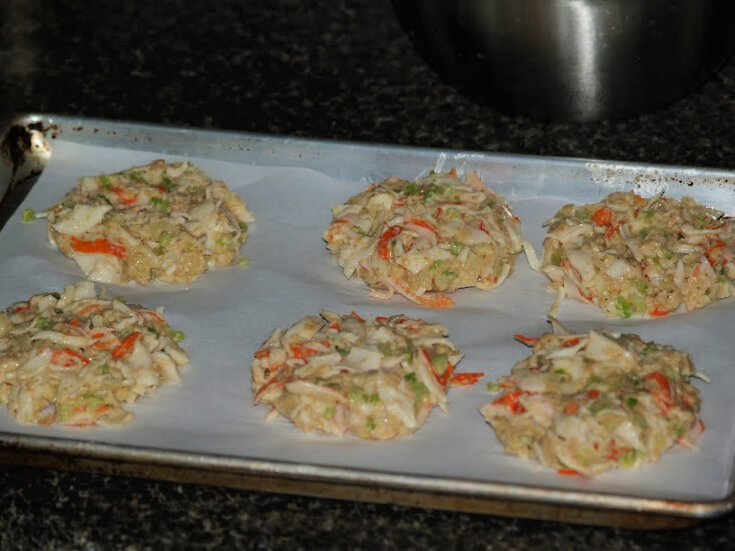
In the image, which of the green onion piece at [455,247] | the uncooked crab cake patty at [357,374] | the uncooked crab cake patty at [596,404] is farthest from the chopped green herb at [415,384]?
the green onion piece at [455,247]

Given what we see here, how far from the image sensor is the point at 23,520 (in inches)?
102

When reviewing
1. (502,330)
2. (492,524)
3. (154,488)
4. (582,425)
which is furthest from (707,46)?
(154,488)

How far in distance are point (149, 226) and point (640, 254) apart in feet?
4.37

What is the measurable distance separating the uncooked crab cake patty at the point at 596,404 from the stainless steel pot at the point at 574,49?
878 millimetres

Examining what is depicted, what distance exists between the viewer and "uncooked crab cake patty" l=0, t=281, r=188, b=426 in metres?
2.79

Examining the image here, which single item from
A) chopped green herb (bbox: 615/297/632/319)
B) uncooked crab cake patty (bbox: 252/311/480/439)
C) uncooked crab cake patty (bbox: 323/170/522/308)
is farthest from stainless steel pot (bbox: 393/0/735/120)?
uncooked crab cake patty (bbox: 252/311/480/439)

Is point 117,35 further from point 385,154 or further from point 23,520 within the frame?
point 23,520

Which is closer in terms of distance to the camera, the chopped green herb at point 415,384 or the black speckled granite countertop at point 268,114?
the black speckled granite countertop at point 268,114

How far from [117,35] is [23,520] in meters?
2.34

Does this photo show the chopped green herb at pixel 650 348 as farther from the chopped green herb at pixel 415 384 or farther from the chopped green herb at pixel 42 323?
the chopped green herb at pixel 42 323

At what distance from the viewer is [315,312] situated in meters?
3.09

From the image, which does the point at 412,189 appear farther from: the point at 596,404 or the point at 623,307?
the point at 596,404

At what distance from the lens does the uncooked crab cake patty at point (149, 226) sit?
324cm

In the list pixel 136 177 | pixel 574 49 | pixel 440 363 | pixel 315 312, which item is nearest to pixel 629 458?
pixel 440 363
